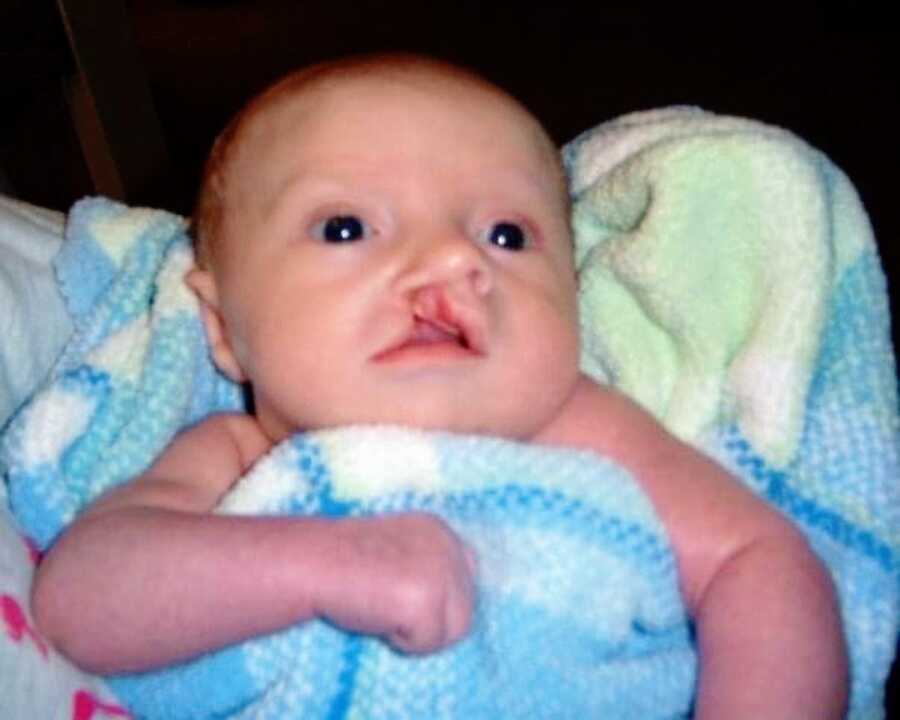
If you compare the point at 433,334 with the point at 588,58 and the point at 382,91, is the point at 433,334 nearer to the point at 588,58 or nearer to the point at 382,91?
the point at 382,91

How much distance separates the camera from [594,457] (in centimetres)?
81

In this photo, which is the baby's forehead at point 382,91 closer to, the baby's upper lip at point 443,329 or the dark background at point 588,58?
the baby's upper lip at point 443,329

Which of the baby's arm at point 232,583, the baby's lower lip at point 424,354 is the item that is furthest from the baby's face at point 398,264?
the baby's arm at point 232,583

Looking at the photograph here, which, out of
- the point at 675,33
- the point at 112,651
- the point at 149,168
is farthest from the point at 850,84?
the point at 112,651

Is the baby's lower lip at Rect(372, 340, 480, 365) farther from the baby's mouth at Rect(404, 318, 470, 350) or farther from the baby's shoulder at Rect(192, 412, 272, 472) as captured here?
the baby's shoulder at Rect(192, 412, 272, 472)

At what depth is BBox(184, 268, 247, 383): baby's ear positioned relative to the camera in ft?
2.99

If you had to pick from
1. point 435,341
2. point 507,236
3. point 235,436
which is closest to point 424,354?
point 435,341

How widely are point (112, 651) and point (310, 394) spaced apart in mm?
202

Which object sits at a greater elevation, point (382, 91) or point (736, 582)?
point (382, 91)

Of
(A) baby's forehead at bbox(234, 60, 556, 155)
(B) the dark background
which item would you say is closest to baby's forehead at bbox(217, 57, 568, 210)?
Answer: (A) baby's forehead at bbox(234, 60, 556, 155)

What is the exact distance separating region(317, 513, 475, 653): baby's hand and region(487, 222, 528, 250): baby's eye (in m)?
0.24

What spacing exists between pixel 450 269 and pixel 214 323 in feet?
0.84

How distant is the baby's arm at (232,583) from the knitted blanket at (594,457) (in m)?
0.05

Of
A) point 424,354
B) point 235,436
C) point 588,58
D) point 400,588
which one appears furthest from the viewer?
point 588,58
